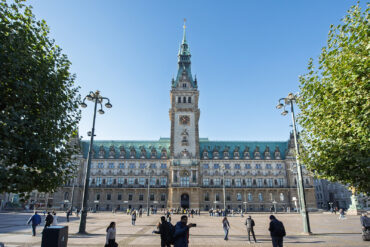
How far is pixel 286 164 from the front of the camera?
8519cm

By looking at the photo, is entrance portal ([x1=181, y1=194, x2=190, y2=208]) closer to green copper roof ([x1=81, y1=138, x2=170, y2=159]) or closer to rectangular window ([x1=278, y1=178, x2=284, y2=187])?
green copper roof ([x1=81, y1=138, x2=170, y2=159])

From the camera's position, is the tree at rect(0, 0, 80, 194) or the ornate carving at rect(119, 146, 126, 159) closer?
the tree at rect(0, 0, 80, 194)

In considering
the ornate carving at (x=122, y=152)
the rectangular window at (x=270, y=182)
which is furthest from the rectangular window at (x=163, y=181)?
the rectangular window at (x=270, y=182)

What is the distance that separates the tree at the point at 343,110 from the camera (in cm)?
1141

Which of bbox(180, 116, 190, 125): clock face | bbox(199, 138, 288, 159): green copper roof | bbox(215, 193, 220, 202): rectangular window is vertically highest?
bbox(180, 116, 190, 125): clock face

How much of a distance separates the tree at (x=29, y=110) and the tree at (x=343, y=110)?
14.2 m

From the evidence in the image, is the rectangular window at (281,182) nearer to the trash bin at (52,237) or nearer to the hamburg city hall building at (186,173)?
the hamburg city hall building at (186,173)

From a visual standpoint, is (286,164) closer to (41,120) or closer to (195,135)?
(195,135)

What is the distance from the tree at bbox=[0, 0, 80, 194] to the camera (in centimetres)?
970

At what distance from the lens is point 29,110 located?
11.3 meters

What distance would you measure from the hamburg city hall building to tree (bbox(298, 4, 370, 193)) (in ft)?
199

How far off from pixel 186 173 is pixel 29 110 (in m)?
67.9

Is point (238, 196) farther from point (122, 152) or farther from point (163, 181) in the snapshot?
point (122, 152)

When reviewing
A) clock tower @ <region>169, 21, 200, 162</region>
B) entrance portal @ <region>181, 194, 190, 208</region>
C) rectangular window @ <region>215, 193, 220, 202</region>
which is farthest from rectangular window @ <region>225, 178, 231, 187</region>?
entrance portal @ <region>181, 194, 190, 208</region>
